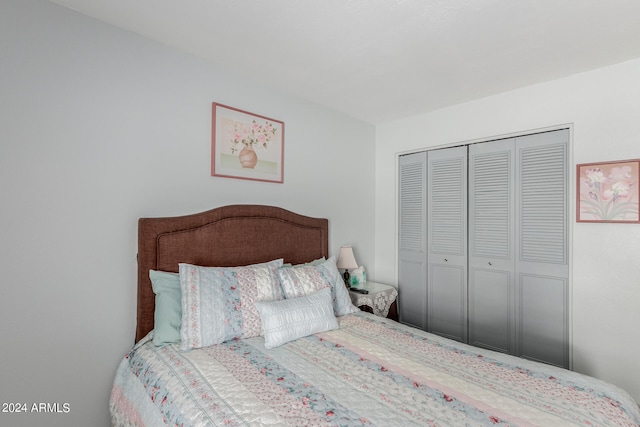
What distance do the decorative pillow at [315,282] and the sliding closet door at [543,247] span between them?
5.07ft

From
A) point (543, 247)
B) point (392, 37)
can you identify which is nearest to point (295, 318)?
point (392, 37)

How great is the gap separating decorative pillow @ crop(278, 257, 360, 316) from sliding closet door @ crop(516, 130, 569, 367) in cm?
155

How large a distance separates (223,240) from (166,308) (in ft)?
2.03

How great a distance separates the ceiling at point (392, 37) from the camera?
1752 mm

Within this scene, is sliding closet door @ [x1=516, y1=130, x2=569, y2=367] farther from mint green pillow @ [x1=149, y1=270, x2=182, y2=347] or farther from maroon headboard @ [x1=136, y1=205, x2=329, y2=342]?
mint green pillow @ [x1=149, y1=270, x2=182, y2=347]

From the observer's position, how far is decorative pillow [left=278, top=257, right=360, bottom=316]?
219 cm

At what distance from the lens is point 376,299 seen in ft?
9.90

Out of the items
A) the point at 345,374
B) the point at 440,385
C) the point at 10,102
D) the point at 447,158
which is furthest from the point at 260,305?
the point at 447,158

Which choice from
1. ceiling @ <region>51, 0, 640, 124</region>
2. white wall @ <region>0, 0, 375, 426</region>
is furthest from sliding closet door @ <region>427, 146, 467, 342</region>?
white wall @ <region>0, 0, 375, 426</region>

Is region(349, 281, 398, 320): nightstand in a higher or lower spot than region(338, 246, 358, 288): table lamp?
lower

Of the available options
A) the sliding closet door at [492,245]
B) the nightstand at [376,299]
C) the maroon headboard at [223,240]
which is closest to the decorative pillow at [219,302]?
the maroon headboard at [223,240]

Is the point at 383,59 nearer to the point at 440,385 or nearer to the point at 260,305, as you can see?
the point at 260,305

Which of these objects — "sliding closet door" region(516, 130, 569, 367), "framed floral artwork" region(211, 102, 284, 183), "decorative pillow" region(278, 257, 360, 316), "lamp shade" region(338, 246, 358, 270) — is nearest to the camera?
"decorative pillow" region(278, 257, 360, 316)

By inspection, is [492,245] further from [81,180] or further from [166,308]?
[81,180]
